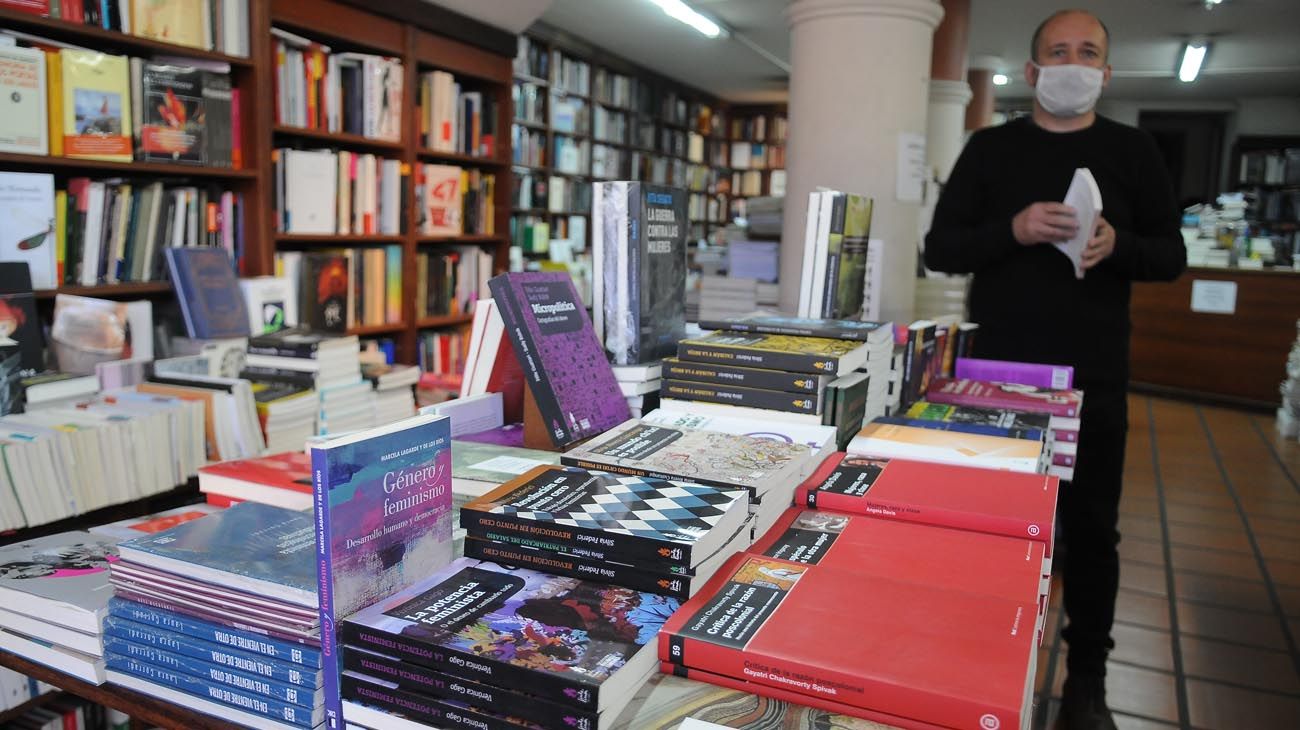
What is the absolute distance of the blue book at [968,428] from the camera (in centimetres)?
135

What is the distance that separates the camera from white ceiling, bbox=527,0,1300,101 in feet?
19.6

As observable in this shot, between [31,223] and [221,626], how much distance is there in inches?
73.5

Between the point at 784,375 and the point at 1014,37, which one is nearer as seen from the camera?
the point at 784,375

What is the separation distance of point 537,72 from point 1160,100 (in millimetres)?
7982

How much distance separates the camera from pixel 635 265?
1.39m

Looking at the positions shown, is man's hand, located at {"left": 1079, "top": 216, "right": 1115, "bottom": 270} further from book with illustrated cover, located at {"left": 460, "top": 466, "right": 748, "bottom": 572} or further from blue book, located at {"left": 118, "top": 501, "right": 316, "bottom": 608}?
blue book, located at {"left": 118, "top": 501, "right": 316, "bottom": 608}

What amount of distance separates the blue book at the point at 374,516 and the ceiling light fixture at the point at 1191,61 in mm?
8263

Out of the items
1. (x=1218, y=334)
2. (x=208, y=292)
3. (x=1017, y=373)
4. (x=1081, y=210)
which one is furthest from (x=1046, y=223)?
(x=1218, y=334)

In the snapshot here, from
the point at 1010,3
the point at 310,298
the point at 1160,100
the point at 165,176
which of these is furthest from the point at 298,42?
the point at 1160,100

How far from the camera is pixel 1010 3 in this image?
5965 millimetres

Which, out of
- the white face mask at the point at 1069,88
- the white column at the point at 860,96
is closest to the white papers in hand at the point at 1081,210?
the white face mask at the point at 1069,88

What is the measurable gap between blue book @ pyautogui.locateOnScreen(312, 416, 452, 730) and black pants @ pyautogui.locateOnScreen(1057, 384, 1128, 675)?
1556 mm

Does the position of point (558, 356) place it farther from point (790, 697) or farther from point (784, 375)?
point (790, 697)

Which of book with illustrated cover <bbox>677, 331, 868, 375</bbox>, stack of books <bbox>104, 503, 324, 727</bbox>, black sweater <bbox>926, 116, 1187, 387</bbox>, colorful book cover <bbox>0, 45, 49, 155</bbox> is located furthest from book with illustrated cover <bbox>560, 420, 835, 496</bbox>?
colorful book cover <bbox>0, 45, 49, 155</bbox>
